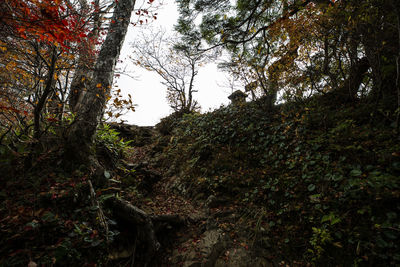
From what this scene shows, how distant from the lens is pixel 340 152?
3240 millimetres

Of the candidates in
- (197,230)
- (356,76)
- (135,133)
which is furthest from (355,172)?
(135,133)

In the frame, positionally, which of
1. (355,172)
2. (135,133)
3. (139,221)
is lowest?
(139,221)

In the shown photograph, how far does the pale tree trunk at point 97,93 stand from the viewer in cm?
313

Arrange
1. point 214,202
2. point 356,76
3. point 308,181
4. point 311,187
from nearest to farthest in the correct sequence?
point 311,187
point 308,181
point 214,202
point 356,76

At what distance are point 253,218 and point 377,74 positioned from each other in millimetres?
4308

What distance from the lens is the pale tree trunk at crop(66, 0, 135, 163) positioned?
10.3 ft

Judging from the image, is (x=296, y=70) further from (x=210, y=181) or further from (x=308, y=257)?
(x=308, y=257)

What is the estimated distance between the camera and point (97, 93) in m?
3.39

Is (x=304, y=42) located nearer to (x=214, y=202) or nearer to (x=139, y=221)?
(x=214, y=202)

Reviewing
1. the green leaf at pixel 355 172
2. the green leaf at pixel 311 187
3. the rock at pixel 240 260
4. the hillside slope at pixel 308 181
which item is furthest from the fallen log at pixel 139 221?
the green leaf at pixel 355 172

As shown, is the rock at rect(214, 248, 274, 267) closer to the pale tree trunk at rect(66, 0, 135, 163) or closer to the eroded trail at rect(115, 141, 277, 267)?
the eroded trail at rect(115, 141, 277, 267)

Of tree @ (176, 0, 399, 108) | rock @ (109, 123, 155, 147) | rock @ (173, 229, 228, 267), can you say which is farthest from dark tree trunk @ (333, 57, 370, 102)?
rock @ (109, 123, 155, 147)

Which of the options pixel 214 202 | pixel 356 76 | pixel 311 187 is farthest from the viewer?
pixel 356 76

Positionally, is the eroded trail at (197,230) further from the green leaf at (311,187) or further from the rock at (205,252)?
the green leaf at (311,187)
